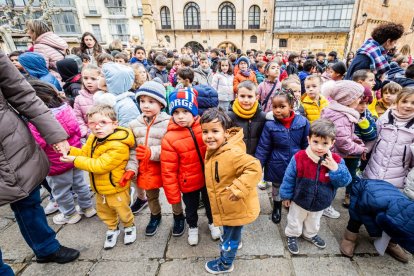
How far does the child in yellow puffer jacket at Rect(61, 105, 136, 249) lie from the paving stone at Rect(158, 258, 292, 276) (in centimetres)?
60

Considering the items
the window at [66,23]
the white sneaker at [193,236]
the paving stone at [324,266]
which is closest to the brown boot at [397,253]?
the paving stone at [324,266]

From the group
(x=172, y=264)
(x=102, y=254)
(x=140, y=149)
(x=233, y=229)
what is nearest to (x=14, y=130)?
(x=140, y=149)

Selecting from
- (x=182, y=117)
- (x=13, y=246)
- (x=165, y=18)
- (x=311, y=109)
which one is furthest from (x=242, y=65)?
(x=165, y=18)

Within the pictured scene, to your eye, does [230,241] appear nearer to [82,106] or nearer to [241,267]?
[241,267]

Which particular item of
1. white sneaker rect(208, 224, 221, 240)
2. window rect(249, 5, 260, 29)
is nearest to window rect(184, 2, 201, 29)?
window rect(249, 5, 260, 29)

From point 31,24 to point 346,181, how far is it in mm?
5180

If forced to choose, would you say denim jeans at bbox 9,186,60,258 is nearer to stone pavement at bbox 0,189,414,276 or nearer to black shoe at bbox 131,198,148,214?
stone pavement at bbox 0,189,414,276

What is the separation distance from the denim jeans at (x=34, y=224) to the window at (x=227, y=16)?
32189 mm

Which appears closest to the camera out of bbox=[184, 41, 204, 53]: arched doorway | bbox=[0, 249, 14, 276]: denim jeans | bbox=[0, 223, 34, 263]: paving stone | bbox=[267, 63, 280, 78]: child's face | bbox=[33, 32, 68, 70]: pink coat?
bbox=[0, 249, 14, 276]: denim jeans

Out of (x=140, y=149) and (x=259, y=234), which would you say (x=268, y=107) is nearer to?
(x=259, y=234)

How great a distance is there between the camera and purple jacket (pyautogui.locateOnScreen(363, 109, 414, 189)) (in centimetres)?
223

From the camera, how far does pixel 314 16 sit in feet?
83.4

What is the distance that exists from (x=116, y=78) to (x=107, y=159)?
1175 mm

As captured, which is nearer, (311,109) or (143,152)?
(143,152)
